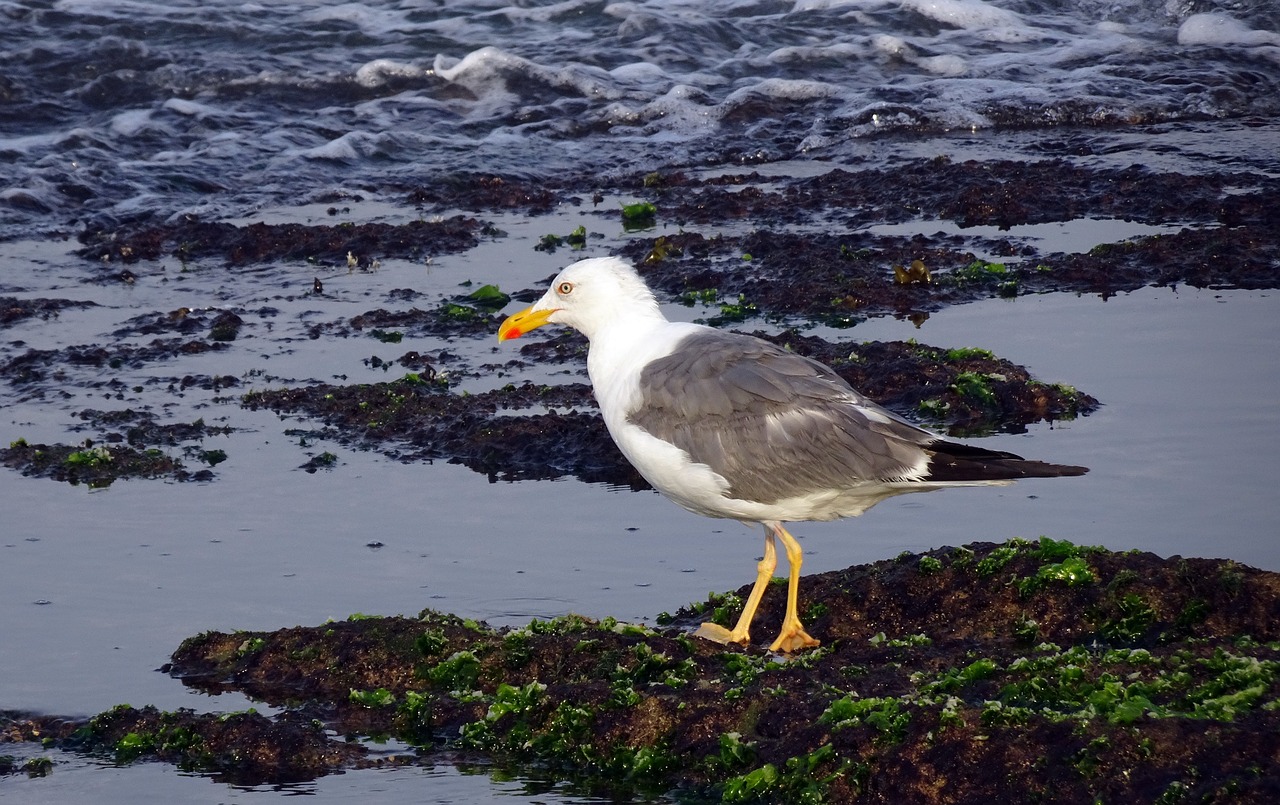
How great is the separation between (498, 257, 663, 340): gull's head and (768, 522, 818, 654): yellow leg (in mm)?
1325

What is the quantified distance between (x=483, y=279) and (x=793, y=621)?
234 inches

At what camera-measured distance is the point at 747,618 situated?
19.6 ft

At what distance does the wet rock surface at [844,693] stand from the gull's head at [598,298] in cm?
137

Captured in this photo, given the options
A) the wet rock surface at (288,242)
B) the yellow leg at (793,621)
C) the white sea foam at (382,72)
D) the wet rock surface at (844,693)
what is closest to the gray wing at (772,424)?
the yellow leg at (793,621)

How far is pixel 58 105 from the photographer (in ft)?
55.6

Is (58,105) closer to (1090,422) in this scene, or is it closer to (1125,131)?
(1125,131)

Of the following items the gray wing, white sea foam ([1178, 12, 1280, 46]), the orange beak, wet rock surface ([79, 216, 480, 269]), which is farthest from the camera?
white sea foam ([1178, 12, 1280, 46])

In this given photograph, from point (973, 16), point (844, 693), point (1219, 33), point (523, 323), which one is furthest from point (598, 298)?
point (973, 16)

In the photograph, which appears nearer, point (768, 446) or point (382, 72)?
point (768, 446)

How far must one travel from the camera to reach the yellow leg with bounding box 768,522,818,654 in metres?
5.71

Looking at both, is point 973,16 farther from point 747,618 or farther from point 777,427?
point 747,618

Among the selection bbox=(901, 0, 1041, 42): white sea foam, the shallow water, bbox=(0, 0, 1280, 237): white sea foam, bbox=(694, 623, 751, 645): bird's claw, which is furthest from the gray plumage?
bbox=(901, 0, 1041, 42): white sea foam

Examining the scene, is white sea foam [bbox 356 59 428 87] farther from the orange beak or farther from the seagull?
the seagull

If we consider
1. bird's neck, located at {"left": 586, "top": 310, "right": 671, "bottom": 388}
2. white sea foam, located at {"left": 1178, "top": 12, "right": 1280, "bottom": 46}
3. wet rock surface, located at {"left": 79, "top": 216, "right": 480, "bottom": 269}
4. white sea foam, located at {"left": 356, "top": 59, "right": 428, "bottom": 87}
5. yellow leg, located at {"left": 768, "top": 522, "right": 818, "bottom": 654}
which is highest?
bird's neck, located at {"left": 586, "top": 310, "right": 671, "bottom": 388}
